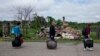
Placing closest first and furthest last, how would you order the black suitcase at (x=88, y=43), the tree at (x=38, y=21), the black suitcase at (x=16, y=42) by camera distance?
the black suitcase at (x=88, y=43)
the black suitcase at (x=16, y=42)
the tree at (x=38, y=21)

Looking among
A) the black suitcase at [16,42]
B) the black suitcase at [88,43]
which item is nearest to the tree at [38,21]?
the black suitcase at [16,42]

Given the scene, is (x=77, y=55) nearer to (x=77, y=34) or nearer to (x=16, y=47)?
(x=16, y=47)

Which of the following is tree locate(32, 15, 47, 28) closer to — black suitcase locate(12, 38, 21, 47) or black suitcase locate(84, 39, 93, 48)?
black suitcase locate(12, 38, 21, 47)

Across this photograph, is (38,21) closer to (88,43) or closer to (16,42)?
(16,42)

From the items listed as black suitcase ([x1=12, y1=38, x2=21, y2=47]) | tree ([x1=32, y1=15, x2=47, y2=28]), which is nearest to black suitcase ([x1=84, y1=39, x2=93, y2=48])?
black suitcase ([x1=12, y1=38, x2=21, y2=47])

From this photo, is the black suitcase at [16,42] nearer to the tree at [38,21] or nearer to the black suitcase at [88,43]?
the black suitcase at [88,43]

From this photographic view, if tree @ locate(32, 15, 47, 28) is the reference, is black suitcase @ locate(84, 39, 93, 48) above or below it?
below

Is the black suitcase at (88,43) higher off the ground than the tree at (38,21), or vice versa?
the tree at (38,21)

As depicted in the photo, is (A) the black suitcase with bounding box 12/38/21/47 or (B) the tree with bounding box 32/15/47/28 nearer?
(A) the black suitcase with bounding box 12/38/21/47

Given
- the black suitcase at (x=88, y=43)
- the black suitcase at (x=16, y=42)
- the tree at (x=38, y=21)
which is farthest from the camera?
the tree at (x=38, y=21)

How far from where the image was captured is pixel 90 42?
19.3 m

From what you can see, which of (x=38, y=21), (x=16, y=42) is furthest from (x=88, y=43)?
(x=38, y=21)

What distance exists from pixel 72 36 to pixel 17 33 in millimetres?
10445

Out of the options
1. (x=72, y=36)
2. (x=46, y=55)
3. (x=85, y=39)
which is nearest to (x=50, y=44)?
(x=85, y=39)
